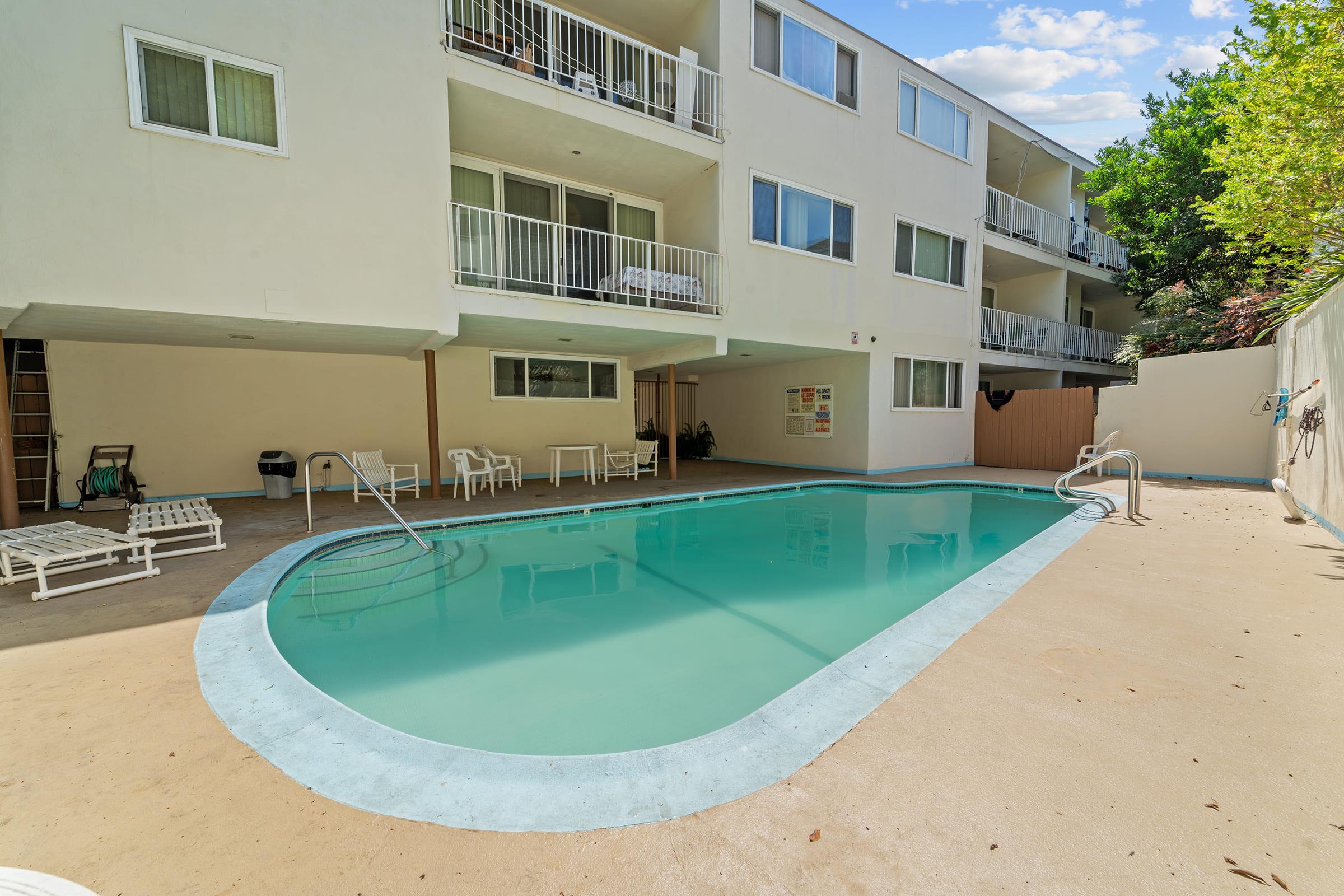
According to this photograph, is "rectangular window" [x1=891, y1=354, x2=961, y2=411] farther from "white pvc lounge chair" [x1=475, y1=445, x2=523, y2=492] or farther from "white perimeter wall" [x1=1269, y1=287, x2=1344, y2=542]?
"white pvc lounge chair" [x1=475, y1=445, x2=523, y2=492]

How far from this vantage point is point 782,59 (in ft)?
31.5

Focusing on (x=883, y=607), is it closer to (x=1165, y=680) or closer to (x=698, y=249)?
(x=1165, y=680)

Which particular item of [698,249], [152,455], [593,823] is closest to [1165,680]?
[593,823]

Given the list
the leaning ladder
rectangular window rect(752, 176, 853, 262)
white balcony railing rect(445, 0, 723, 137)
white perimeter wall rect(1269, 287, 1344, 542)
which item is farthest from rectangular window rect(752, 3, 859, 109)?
the leaning ladder

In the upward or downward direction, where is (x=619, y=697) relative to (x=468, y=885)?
downward

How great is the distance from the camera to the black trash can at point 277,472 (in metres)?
8.43

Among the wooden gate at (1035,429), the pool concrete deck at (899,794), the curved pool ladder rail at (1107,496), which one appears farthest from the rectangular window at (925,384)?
the pool concrete deck at (899,794)

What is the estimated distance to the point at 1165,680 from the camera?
8.43ft

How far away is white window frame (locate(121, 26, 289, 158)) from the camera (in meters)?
5.19

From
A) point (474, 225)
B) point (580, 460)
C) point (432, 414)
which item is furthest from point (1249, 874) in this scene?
point (580, 460)

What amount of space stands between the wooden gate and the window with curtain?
11632 mm

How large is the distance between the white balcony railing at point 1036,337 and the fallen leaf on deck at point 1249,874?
13.7 m

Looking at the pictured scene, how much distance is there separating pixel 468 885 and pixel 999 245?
51.5 ft

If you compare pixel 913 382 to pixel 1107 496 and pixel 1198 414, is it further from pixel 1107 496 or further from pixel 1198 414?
pixel 1198 414
